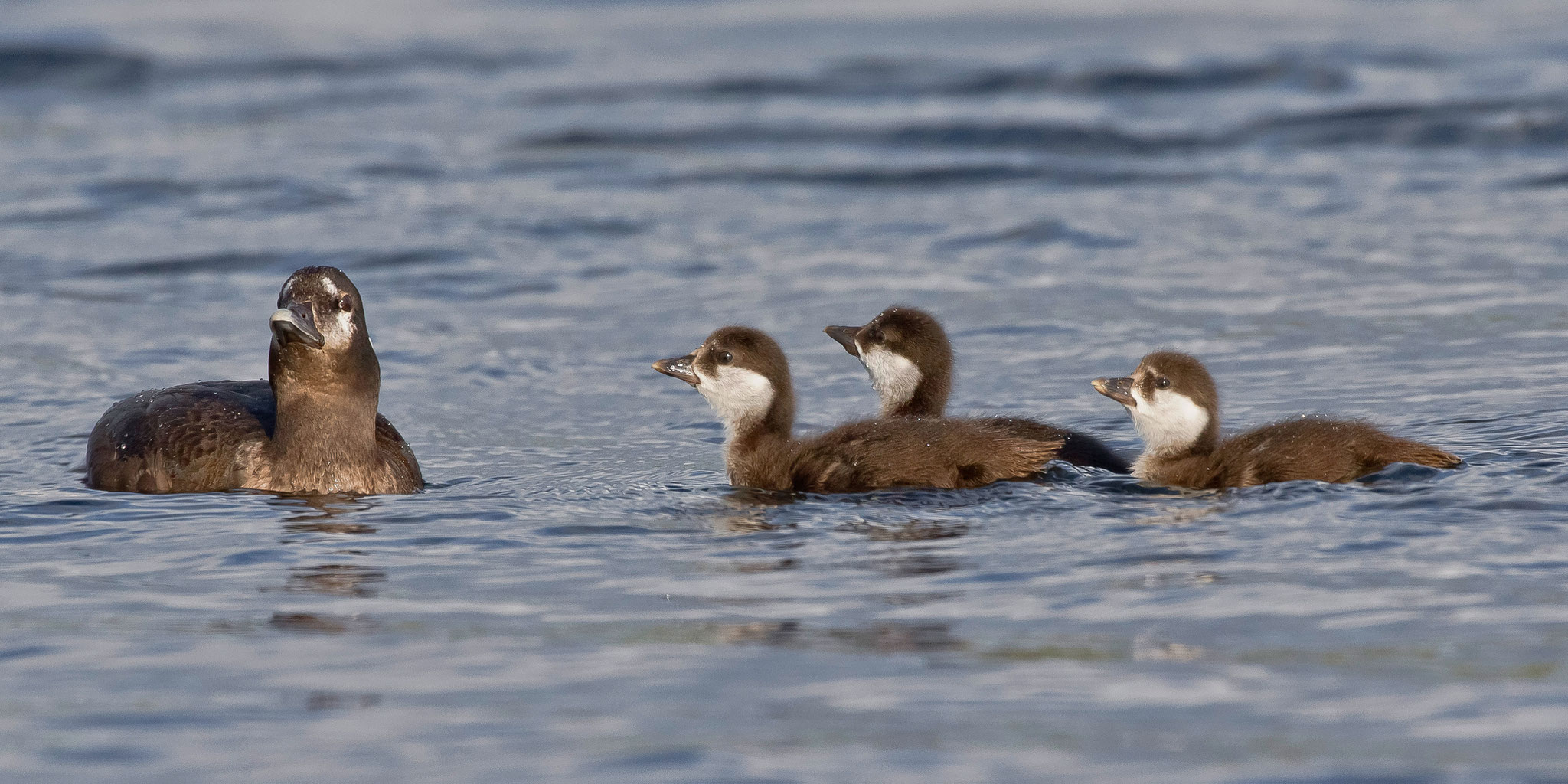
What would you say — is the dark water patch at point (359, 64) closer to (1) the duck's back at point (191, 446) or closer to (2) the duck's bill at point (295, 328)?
(1) the duck's back at point (191, 446)

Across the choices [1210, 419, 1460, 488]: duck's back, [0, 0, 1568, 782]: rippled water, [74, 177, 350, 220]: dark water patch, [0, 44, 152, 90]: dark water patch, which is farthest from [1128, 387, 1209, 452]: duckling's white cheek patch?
[0, 44, 152, 90]: dark water patch

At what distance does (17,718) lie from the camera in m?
5.56

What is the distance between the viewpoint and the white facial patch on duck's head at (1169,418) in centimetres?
835

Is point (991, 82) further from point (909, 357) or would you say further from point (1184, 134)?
point (909, 357)

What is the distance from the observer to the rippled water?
18.0 ft

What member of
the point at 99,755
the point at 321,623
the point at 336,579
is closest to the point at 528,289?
the point at 336,579

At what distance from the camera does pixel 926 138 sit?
20203 millimetres

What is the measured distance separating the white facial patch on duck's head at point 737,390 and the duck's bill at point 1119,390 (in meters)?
1.45

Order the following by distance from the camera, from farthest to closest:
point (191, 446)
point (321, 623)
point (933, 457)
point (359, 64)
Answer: point (359, 64), point (191, 446), point (933, 457), point (321, 623)

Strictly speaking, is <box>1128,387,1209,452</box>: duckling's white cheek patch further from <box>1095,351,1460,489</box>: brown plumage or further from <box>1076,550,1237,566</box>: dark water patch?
<box>1076,550,1237,566</box>: dark water patch

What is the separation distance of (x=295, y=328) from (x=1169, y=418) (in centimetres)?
370

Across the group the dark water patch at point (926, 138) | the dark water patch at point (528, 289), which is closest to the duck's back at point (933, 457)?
the dark water patch at point (528, 289)

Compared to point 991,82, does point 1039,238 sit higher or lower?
lower

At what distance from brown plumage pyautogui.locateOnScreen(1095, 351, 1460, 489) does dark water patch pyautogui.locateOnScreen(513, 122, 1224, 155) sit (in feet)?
37.0
